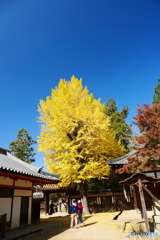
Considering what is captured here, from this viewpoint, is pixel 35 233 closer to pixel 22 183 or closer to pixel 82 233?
pixel 82 233

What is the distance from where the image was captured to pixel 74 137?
13703 millimetres

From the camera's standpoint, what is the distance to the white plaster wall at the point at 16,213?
886 centimetres

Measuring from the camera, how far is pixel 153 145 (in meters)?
9.70

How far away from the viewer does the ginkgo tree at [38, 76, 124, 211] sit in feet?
38.1

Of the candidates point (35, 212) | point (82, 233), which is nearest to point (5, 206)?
point (35, 212)

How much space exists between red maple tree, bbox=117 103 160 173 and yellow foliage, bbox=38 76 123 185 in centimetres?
244

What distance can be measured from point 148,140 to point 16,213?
9101 millimetres

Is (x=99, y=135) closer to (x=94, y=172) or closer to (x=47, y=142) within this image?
(x=94, y=172)

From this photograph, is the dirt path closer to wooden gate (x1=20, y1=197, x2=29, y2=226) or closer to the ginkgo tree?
wooden gate (x1=20, y1=197, x2=29, y2=226)

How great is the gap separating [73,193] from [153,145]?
10.4 metres

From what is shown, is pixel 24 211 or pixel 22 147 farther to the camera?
pixel 22 147

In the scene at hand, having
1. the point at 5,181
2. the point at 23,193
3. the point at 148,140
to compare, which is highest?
the point at 148,140

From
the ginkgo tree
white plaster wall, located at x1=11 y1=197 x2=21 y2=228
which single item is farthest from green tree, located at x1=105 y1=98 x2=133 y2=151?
white plaster wall, located at x1=11 y1=197 x2=21 y2=228

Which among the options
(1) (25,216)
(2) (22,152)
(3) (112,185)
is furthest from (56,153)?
(2) (22,152)
